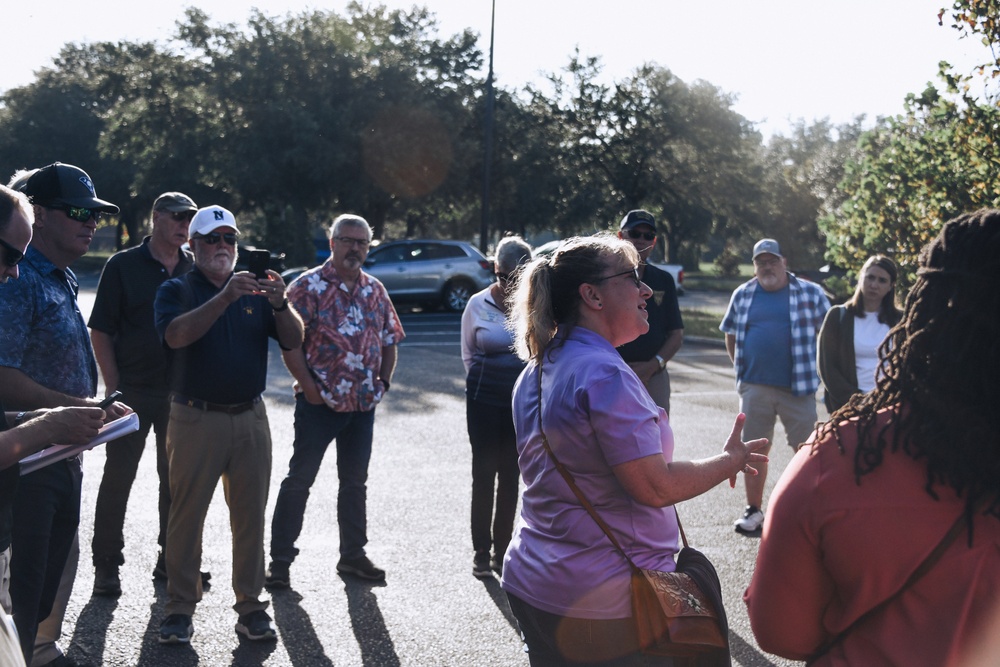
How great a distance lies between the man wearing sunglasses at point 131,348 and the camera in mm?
5332

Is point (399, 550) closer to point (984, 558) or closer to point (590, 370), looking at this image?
point (590, 370)

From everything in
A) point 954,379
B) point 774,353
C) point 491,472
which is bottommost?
point 491,472

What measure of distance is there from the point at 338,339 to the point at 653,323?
193cm

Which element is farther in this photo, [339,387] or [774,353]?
[774,353]

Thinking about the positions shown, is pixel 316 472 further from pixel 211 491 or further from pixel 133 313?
pixel 133 313

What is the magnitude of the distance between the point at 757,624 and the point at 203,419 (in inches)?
131

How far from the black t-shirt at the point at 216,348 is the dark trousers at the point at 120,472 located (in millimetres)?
663

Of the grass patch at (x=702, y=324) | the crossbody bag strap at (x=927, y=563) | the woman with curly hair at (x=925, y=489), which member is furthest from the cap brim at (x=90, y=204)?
the grass patch at (x=702, y=324)

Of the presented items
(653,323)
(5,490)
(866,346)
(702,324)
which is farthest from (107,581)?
(702,324)

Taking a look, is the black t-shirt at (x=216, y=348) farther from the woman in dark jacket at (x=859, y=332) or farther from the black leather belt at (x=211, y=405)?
the woman in dark jacket at (x=859, y=332)

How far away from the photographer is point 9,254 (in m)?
2.84

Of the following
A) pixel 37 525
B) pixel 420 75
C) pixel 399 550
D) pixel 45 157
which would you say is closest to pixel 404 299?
pixel 420 75

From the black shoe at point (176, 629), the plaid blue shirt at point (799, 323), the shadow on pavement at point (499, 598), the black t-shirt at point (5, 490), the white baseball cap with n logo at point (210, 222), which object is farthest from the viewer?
the plaid blue shirt at point (799, 323)

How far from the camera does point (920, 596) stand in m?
1.84
